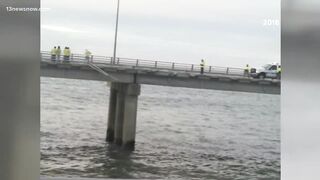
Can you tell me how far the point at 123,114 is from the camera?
10.5 meters

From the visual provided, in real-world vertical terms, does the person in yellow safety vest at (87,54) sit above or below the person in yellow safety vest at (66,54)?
above

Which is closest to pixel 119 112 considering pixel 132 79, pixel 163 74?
pixel 132 79

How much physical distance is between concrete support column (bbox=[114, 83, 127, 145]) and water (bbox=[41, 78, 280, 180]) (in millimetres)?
303

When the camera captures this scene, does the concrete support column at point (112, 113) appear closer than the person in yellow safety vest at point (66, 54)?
No

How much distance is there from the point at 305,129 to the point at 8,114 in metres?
0.69

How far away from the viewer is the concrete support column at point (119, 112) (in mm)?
9906

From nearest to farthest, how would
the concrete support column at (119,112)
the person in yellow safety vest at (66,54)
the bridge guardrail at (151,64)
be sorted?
the person in yellow safety vest at (66,54) → the bridge guardrail at (151,64) → the concrete support column at (119,112)

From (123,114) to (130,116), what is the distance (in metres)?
0.18

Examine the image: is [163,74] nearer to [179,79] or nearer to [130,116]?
[179,79]

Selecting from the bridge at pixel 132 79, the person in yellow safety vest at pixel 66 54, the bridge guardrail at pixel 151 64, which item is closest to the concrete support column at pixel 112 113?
the bridge at pixel 132 79

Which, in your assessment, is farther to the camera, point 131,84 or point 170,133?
point 170,133

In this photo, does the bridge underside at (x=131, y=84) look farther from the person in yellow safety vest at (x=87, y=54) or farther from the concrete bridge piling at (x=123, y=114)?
the person in yellow safety vest at (x=87, y=54)

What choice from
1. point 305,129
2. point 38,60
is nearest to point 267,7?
point 305,129

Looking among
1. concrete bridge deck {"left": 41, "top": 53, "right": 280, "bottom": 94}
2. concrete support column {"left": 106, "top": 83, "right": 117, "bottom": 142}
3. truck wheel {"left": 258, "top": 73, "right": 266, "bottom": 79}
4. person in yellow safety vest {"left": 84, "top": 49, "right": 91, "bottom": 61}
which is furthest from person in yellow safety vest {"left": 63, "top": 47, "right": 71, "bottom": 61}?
concrete support column {"left": 106, "top": 83, "right": 117, "bottom": 142}
